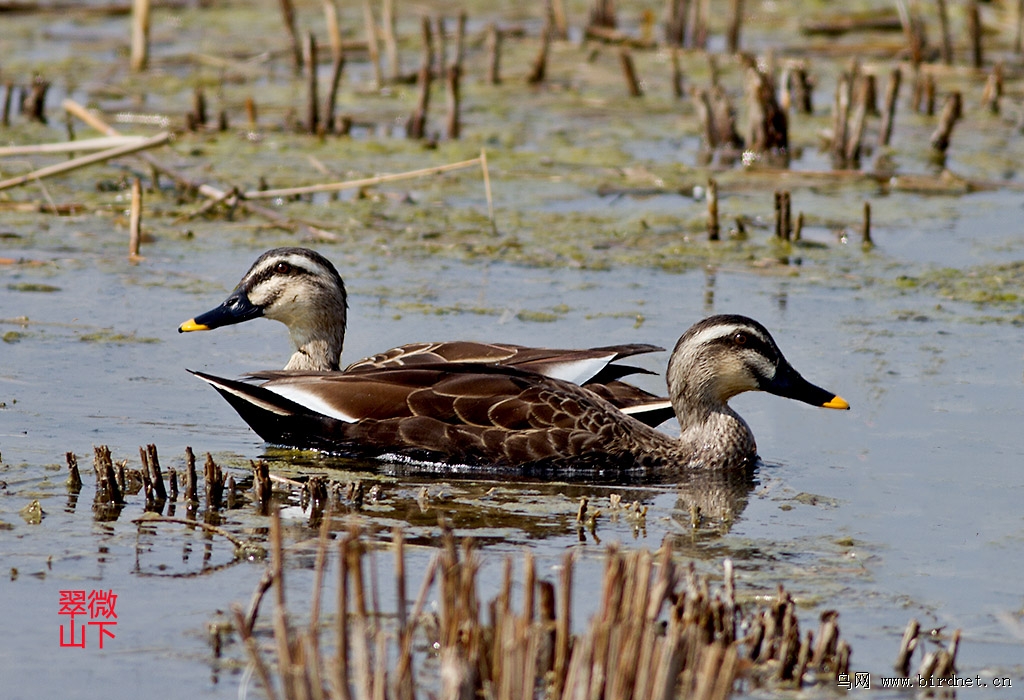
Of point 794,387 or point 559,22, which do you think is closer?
point 794,387

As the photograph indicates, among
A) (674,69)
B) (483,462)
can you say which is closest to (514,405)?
(483,462)

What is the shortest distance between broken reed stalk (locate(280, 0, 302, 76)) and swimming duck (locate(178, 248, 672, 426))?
8590 millimetres

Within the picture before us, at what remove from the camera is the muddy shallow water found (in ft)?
17.9

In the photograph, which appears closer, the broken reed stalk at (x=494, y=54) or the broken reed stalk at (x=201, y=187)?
the broken reed stalk at (x=201, y=187)

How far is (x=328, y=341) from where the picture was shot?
835 centimetres

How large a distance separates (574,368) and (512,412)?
0.46 m

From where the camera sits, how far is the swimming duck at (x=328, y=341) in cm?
766

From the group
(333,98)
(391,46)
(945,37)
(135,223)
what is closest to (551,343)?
(135,223)

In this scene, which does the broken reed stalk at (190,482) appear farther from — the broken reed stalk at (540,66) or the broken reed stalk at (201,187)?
the broken reed stalk at (540,66)

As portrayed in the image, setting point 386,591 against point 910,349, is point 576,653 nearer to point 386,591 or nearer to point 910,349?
point 386,591

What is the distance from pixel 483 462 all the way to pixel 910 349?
298 cm

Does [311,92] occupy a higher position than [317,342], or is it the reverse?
[311,92]

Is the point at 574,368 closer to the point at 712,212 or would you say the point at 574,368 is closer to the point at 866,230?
the point at 712,212

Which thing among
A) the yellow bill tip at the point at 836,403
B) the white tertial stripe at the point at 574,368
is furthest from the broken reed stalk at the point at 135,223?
the yellow bill tip at the point at 836,403
